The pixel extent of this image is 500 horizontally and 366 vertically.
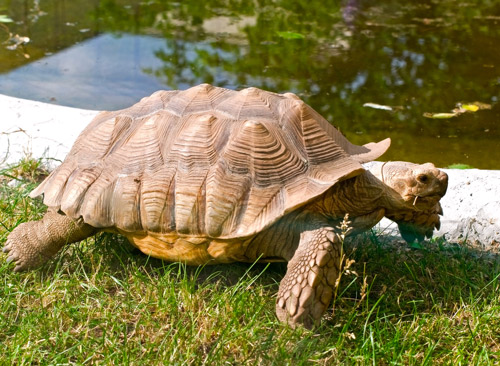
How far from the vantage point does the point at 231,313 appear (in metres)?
2.88

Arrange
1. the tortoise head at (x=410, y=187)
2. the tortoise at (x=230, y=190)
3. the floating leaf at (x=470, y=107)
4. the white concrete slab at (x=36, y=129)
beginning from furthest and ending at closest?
the floating leaf at (x=470, y=107) < the white concrete slab at (x=36, y=129) < the tortoise head at (x=410, y=187) < the tortoise at (x=230, y=190)

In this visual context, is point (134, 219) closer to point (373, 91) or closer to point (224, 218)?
point (224, 218)

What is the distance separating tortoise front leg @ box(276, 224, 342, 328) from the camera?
108 inches

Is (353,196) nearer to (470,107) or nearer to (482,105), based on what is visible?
(470,107)

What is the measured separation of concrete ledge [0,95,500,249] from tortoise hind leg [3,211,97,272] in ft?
2.97

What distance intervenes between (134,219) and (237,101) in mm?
731

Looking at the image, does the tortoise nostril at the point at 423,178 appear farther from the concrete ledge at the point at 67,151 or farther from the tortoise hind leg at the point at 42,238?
the tortoise hind leg at the point at 42,238

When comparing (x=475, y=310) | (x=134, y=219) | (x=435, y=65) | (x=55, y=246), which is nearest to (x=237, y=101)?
(x=134, y=219)

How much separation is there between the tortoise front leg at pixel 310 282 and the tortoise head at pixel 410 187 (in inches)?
17.6

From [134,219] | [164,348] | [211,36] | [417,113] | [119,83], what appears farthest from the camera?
[211,36]

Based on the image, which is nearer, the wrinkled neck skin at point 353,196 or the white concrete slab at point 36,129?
the wrinkled neck skin at point 353,196

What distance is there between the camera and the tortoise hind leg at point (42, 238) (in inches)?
128

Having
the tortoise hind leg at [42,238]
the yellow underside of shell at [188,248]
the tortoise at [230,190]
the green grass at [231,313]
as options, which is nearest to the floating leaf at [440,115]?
the green grass at [231,313]

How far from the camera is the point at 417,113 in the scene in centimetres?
588
